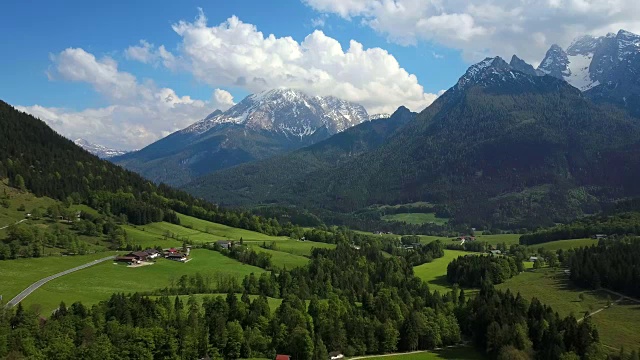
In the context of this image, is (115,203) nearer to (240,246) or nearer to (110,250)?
(110,250)

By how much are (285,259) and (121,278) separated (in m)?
52.6

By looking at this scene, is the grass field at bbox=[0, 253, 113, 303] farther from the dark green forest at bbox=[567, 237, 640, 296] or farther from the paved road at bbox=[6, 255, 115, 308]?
the dark green forest at bbox=[567, 237, 640, 296]

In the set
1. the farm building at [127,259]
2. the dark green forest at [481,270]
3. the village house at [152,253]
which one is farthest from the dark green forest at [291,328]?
the dark green forest at [481,270]

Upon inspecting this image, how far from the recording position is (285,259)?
548 feet

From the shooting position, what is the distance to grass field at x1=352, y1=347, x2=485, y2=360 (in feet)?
322

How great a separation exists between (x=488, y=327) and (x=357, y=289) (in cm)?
4005

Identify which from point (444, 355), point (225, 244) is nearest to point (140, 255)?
point (225, 244)

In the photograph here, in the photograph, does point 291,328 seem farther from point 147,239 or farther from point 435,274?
point 147,239

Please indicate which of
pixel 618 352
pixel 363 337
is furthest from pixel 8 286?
pixel 618 352

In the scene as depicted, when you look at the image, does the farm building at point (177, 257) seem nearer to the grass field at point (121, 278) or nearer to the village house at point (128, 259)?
the grass field at point (121, 278)

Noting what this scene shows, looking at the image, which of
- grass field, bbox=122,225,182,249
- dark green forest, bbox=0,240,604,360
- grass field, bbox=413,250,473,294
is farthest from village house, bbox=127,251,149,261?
grass field, bbox=413,250,473,294

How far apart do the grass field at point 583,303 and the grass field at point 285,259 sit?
57.0 meters

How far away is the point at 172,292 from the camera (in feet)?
400

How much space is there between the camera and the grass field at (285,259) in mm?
159750
